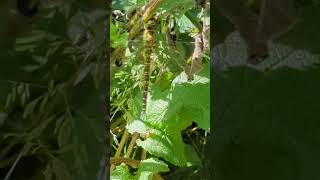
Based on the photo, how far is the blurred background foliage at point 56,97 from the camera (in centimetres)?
53

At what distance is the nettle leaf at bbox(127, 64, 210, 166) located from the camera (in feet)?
2.29

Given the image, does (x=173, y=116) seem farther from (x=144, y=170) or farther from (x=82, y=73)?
(x=82, y=73)

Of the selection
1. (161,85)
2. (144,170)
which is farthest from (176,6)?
(144,170)

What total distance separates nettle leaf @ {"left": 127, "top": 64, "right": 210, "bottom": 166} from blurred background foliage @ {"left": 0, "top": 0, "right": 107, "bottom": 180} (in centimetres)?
18

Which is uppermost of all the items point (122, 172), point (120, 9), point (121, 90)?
point (120, 9)

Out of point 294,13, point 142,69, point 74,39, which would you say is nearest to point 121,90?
point 142,69

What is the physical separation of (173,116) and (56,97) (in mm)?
222

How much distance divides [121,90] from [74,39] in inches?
8.9

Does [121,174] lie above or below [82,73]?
below

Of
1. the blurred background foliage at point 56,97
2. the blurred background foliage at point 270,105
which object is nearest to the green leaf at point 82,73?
the blurred background foliage at point 56,97

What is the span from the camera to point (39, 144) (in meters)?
0.54

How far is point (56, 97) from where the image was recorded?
1.77 ft

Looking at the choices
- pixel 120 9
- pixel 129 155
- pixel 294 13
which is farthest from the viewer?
pixel 129 155

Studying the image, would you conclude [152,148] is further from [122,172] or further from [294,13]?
[294,13]
